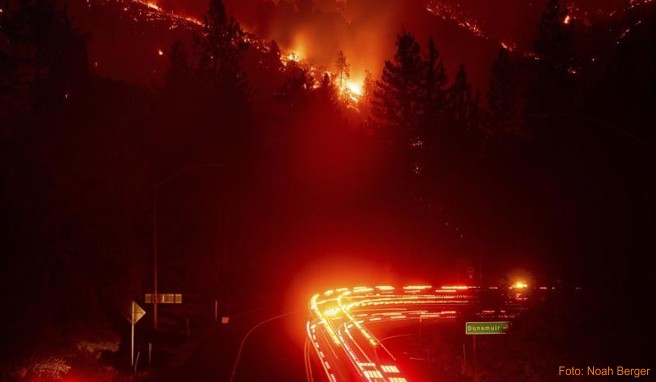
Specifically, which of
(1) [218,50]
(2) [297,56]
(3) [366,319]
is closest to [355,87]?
(2) [297,56]

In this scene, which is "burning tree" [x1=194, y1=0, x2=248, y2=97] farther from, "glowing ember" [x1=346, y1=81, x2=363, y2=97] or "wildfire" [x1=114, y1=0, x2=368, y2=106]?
"glowing ember" [x1=346, y1=81, x2=363, y2=97]

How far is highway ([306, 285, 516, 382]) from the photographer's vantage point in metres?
25.0

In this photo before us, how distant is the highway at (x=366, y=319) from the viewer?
82.0 feet

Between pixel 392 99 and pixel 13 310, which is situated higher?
pixel 392 99

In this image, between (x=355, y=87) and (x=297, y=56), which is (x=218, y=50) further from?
(x=297, y=56)

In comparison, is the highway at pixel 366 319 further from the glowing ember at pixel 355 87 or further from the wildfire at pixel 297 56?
the glowing ember at pixel 355 87

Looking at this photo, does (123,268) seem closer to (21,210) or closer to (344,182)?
(21,210)

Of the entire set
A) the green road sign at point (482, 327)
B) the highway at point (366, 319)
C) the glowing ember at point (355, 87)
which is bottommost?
the highway at point (366, 319)

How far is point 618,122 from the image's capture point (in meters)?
35.4

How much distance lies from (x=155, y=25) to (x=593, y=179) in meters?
168

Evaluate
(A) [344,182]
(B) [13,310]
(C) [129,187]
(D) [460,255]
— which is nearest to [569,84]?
(D) [460,255]

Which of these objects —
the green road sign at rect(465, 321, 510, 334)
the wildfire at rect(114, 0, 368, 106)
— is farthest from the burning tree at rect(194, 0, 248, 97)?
the wildfire at rect(114, 0, 368, 106)

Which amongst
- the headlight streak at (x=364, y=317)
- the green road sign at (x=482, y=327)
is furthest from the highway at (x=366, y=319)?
the green road sign at (x=482, y=327)

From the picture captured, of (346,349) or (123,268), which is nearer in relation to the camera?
(346,349)
